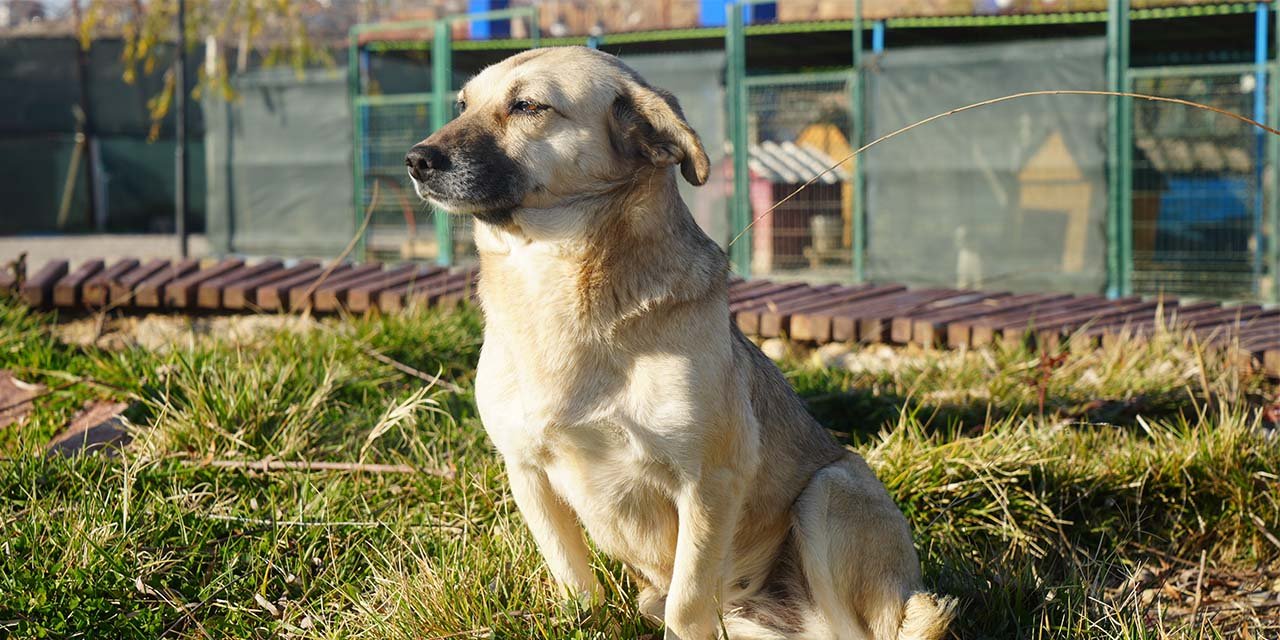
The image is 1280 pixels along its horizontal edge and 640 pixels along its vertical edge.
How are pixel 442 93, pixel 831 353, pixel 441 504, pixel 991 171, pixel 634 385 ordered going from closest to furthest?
pixel 634 385
pixel 441 504
pixel 831 353
pixel 991 171
pixel 442 93

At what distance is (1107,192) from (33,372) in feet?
25.6

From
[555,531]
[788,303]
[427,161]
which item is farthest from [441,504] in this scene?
[788,303]

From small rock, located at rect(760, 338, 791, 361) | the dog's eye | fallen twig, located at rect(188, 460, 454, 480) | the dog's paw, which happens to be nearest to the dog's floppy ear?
the dog's eye

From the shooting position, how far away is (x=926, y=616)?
2.72 m

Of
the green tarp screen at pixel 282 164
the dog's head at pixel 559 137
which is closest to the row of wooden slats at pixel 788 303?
the dog's head at pixel 559 137

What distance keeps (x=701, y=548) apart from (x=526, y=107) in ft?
3.62

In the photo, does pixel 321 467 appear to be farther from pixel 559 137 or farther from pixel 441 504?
pixel 559 137

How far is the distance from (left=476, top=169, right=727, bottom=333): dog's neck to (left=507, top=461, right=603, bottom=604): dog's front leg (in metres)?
0.41

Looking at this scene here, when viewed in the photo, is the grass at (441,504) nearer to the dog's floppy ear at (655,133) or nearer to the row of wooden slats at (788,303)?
the row of wooden slats at (788,303)

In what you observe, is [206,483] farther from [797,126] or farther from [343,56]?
[343,56]

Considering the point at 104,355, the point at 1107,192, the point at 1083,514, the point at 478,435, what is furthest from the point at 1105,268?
the point at 104,355

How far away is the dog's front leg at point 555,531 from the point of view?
2.71 m

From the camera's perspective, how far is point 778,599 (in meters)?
2.91

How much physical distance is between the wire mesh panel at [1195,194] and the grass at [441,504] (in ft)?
14.7
